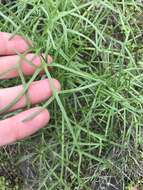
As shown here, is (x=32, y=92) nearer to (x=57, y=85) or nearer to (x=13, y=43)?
(x=57, y=85)

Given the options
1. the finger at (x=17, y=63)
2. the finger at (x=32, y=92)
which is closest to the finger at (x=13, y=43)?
the finger at (x=17, y=63)

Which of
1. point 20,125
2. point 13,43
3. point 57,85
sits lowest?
point 20,125

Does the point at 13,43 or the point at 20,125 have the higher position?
the point at 13,43

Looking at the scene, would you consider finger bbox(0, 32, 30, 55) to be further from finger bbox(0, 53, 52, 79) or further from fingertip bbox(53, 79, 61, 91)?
fingertip bbox(53, 79, 61, 91)

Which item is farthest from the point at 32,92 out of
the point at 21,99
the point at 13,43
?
the point at 13,43

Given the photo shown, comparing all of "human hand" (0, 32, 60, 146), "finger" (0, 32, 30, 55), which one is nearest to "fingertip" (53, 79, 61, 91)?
"human hand" (0, 32, 60, 146)

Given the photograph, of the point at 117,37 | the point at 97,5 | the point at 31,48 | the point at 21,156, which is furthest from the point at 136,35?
the point at 21,156
